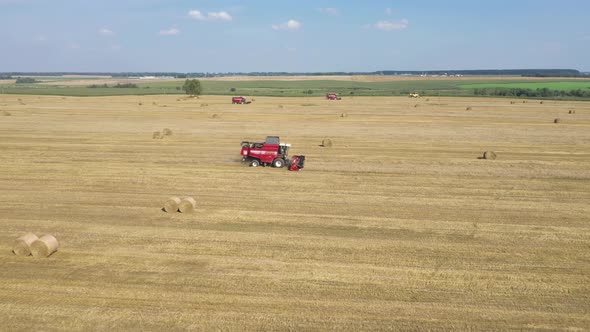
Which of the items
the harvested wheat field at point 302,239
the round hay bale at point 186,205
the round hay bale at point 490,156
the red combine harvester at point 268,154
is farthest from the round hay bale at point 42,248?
the round hay bale at point 490,156

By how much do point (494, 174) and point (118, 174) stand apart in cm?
1914

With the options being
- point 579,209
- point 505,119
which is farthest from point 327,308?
point 505,119

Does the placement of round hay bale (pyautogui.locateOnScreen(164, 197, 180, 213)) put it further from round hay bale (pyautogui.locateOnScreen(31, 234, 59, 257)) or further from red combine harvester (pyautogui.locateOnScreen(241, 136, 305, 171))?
red combine harvester (pyautogui.locateOnScreen(241, 136, 305, 171))

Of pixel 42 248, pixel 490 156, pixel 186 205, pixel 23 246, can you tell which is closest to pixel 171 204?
pixel 186 205

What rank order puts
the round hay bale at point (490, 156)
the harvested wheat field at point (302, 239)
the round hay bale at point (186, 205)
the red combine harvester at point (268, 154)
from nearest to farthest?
1. the harvested wheat field at point (302, 239)
2. the round hay bale at point (186, 205)
3. the red combine harvester at point (268, 154)
4. the round hay bale at point (490, 156)

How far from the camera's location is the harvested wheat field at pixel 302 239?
11.6m

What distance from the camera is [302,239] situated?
16312mm

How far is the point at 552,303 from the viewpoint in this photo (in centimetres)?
1202

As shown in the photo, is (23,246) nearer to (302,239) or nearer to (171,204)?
(171,204)

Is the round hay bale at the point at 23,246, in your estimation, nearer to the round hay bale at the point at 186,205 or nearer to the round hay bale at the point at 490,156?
the round hay bale at the point at 186,205

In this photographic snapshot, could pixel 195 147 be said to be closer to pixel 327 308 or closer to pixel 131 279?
pixel 131 279

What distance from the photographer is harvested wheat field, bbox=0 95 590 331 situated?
11.6m

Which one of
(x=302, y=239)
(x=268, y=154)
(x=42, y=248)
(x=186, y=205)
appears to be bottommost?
(x=302, y=239)

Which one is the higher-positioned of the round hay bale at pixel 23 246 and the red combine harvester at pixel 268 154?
the red combine harvester at pixel 268 154
